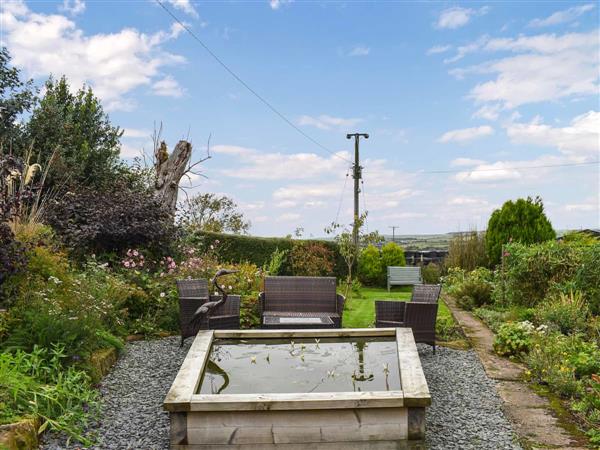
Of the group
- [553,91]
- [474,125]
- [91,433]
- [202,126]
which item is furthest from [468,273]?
[91,433]

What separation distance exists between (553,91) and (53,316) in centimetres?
728

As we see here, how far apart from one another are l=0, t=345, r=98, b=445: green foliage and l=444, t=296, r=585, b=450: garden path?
3000 millimetres

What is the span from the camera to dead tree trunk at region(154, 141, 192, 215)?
1308cm

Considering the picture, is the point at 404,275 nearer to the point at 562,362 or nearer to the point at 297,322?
the point at 297,322

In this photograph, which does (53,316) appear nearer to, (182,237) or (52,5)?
(52,5)

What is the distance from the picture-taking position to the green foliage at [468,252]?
14195 mm

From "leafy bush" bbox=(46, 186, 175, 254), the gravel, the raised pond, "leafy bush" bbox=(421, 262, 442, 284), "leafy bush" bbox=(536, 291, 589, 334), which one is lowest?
the gravel

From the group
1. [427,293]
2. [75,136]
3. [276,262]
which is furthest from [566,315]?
[75,136]

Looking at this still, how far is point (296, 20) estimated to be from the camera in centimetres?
921

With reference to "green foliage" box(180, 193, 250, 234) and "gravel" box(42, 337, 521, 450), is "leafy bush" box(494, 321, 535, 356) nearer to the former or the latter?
"gravel" box(42, 337, 521, 450)

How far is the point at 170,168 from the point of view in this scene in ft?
43.4

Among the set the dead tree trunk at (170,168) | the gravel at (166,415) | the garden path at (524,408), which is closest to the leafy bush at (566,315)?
the garden path at (524,408)

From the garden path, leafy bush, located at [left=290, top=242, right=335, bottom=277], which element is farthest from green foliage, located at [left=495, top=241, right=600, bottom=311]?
leafy bush, located at [left=290, top=242, right=335, bottom=277]

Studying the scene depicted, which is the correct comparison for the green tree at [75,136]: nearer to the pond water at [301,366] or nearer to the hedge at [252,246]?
the hedge at [252,246]
